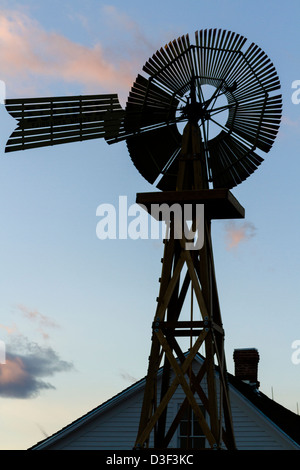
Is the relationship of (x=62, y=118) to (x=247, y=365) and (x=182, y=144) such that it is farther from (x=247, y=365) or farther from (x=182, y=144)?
(x=247, y=365)

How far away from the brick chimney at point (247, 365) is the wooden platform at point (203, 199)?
9256 millimetres

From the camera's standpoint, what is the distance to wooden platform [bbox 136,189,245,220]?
17.8m

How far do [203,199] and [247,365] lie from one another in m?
10.6

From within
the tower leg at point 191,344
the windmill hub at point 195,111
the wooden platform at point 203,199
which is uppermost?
the windmill hub at point 195,111

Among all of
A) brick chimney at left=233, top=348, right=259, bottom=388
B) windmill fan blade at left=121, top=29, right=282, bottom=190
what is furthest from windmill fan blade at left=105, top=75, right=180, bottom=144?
brick chimney at left=233, top=348, right=259, bottom=388

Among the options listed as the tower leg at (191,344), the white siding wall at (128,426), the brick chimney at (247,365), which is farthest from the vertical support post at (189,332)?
the brick chimney at (247,365)

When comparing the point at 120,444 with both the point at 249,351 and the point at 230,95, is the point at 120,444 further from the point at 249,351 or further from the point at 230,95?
the point at 230,95

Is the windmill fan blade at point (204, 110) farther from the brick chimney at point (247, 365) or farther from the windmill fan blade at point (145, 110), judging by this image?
the brick chimney at point (247, 365)

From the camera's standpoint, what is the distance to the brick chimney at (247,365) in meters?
26.7

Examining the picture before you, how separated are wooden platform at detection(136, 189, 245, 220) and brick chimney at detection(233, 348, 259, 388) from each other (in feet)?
30.4

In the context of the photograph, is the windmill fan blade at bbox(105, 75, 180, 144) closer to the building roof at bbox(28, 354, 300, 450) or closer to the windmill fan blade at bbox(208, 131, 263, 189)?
the windmill fan blade at bbox(208, 131, 263, 189)
